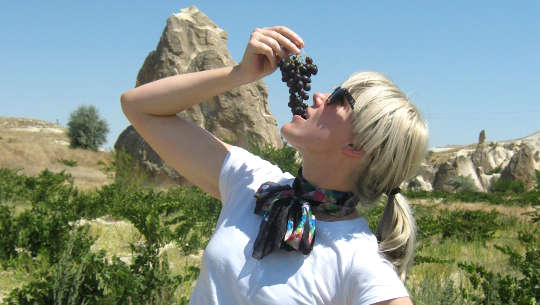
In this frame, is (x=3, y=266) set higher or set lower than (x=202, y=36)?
lower

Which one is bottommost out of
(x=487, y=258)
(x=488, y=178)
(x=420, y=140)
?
(x=488, y=178)

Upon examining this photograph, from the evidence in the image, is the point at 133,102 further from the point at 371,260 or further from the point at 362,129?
the point at 371,260

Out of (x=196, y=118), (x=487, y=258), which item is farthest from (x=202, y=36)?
(x=487, y=258)

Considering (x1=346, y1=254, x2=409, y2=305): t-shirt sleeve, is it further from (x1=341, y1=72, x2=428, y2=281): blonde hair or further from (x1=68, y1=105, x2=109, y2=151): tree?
(x1=68, y1=105, x2=109, y2=151): tree

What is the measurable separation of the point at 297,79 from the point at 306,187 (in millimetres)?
357

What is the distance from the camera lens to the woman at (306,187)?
1.35 meters

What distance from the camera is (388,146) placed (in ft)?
4.97

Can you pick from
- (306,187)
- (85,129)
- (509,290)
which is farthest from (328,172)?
(85,129)

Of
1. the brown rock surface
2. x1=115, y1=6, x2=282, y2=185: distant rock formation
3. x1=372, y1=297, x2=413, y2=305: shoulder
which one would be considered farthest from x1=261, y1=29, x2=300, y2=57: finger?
the brown rock surface

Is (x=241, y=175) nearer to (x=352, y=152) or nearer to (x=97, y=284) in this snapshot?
(x=352, y=152)

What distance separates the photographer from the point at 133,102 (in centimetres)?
186

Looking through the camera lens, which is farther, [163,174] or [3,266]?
[163,174]

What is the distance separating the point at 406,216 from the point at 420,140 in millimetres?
278

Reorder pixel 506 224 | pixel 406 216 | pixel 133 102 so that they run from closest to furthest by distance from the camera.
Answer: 1. pixel 406 216
2. pixel 133 102
3. pixel 506 224
